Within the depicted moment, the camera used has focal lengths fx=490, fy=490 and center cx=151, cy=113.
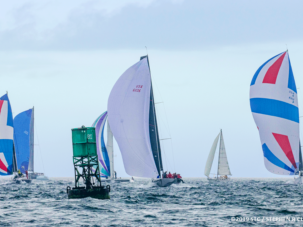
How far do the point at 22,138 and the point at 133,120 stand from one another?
39955mm

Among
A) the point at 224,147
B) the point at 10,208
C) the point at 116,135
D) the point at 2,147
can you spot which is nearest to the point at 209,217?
the point at 10,208

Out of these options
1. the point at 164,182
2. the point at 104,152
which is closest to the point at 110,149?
the point at 104,152

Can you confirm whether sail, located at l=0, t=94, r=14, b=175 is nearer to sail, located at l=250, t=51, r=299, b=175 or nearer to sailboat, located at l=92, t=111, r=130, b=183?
sailboat, located at l=92, t=111, r=130, b=183

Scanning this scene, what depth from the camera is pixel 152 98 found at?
50.5 metres

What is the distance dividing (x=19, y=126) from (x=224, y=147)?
39598mm

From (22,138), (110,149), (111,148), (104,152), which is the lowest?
(104,152)

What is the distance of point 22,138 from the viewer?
82.0 metres

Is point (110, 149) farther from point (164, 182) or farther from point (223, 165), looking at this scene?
point (164, 182)

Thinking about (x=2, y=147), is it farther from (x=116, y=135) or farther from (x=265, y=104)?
(x=265, y=104)

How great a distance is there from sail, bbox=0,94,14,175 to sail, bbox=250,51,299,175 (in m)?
32.9

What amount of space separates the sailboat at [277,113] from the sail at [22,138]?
1830 inches

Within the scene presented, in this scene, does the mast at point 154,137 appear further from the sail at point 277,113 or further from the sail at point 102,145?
the sail at point 102,145

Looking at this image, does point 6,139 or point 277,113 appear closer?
point 277,113

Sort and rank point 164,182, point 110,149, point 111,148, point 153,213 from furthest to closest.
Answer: point 111,148 < point 110,149 < point 164,182 < point 153,213
